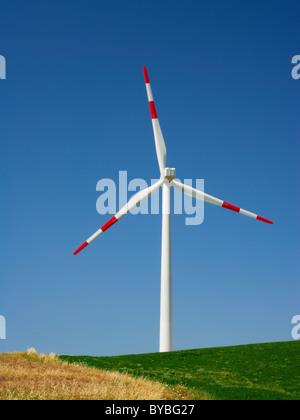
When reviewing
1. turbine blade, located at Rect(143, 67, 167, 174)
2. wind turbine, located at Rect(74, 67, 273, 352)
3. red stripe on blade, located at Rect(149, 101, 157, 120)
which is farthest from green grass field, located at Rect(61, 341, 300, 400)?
red stripe on blade, located at Rect(149, 101, 157, 120)

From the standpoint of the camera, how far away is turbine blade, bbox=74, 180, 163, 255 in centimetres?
5528

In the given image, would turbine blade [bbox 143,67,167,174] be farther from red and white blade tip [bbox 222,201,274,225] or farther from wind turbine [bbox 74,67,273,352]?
red and white blade tip [bbox 222,201,274,225]

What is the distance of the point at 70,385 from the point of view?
25.1 metres

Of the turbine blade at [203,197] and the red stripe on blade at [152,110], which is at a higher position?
the red stripe on blade at [152,110]

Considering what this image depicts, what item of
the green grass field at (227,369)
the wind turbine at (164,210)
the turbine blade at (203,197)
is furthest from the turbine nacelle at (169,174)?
the green grass field at (227,369)

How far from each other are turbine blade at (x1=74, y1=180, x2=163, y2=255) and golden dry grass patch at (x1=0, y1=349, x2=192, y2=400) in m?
23.5

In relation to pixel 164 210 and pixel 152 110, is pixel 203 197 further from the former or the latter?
pixel 152 110

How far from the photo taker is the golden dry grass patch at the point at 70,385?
72.5 ft

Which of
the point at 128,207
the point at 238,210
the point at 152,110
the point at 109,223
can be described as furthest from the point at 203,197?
the point at 152,110

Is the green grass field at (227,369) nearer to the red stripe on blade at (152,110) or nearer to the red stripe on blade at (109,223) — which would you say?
the red stripe on blade at (109,223)

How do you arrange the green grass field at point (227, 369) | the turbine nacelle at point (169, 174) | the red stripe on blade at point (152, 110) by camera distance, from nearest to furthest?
the green grass field at point (227, 369) < the turbine nacelle at point (169, 174) < the red stripe on blade at point (152, 110)

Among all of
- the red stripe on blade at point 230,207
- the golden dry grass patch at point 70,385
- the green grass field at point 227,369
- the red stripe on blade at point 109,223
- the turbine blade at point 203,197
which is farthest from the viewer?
the red stripe on blade at point 230,207

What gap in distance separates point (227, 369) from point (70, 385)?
16865 mm
